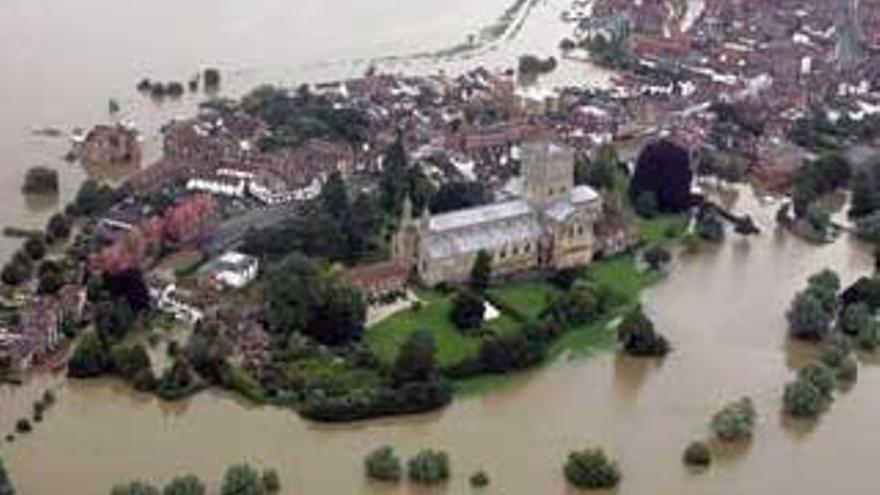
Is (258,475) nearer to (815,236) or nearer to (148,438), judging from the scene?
(148,438)

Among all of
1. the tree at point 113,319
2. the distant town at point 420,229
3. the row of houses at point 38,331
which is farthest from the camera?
the tree at point 113,319

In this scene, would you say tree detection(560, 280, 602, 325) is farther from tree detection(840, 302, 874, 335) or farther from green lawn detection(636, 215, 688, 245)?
tree detection(840, 302, 874, 335)

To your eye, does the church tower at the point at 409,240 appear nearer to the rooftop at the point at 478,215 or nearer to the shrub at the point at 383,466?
the rooftop at the point at 478,215

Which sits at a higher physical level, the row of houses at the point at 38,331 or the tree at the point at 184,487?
the row of houses at the point at 38,331

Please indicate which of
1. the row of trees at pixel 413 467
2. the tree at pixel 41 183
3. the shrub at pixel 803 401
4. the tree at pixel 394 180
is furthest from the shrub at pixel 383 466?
the tree at pixel 41 183

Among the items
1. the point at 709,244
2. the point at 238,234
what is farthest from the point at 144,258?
the point at 709,244

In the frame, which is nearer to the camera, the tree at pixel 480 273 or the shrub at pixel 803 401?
the shrub at pixel 803 401

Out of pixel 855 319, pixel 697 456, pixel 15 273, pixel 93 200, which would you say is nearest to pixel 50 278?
pixel 15 273

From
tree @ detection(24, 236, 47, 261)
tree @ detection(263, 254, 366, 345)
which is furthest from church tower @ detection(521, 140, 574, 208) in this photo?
tree @ detection(24, 236, 47, 261)
